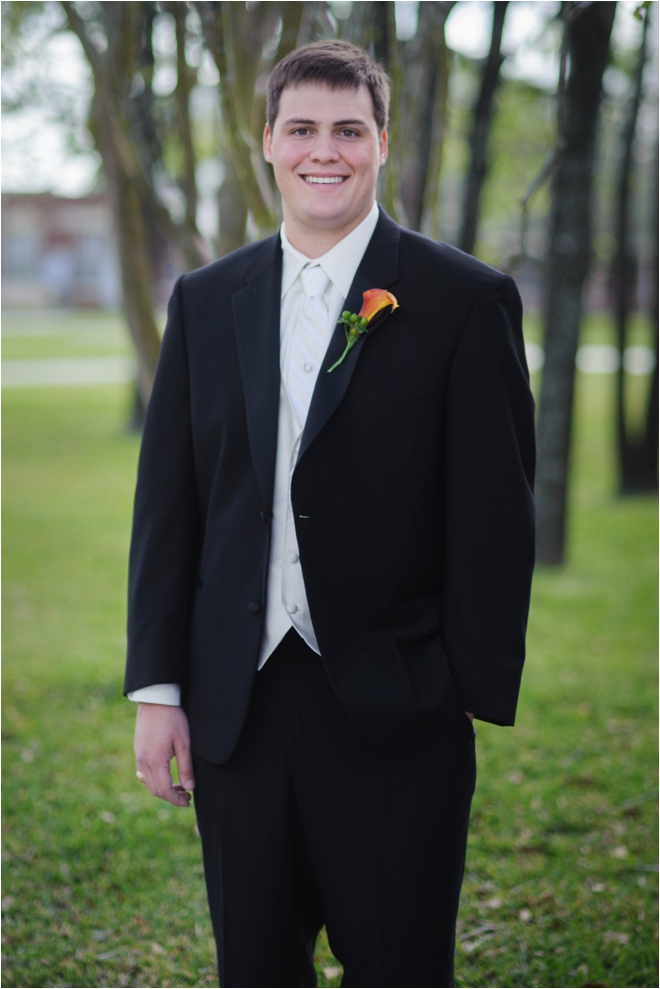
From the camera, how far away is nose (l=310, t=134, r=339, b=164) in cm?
205

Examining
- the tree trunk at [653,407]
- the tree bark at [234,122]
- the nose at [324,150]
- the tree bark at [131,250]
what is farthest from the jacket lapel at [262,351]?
the tree trunk at [653,407]

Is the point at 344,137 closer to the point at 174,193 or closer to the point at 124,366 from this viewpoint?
the point at 174,193

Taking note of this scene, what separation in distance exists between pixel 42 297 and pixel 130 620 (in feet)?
186

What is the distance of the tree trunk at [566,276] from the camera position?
802 cm

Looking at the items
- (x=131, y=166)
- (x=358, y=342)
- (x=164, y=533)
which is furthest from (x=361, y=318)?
(x=131, y=166)

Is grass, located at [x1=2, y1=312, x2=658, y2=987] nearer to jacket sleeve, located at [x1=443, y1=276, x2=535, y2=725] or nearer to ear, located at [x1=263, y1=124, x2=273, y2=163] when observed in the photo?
jacket sleeve, located at [x1=443, y1=276, x2=535, y2=725]

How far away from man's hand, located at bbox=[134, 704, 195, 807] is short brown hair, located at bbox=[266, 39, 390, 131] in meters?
1.38

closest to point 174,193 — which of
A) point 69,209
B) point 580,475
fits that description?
point 580,475

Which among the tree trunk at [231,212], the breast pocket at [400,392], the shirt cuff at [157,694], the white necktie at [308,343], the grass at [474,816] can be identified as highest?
the tree trunk at [231,212]

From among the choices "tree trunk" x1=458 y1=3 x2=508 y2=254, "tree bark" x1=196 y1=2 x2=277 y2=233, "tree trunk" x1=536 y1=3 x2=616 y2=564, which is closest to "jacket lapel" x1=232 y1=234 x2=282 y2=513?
"tree bark" x1=196 y1=2 x2=277 y2=233

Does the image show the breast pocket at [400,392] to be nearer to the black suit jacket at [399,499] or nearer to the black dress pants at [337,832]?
the black suit jacket at [399,499]

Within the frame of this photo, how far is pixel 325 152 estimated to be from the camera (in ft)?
6.74

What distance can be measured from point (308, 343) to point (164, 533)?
552 millimetres

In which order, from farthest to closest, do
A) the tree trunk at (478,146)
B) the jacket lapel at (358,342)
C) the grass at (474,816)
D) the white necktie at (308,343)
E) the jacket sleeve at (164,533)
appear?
the tree trunk at (478,146) < the grass at (474,816) < the jacket sleeve at (164,533) < the white necktie at (308,343) < the jacket lapel at (358,342)
